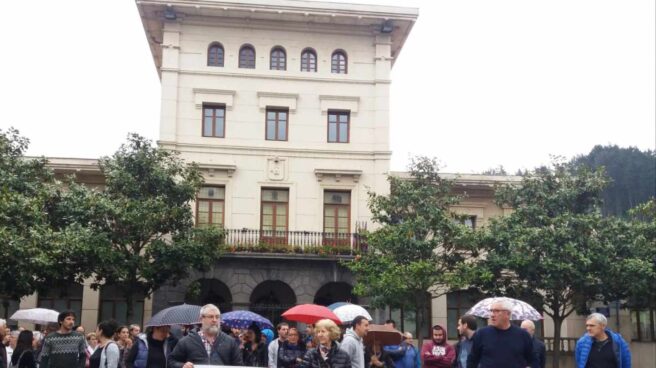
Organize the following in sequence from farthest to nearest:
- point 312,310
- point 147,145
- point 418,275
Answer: point 147,145
point 418,275
point 312,310

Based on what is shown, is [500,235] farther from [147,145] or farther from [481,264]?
[147,145]

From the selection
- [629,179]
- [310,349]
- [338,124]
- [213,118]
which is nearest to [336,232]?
[338,124]

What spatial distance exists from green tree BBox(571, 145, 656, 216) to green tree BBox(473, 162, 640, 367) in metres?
45.3

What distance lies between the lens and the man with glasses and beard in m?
9.16

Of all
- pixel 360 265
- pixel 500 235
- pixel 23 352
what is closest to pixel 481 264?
pixel 500 235

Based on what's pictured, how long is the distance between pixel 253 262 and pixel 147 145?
5922 millimetres

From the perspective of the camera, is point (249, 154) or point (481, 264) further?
point (249, 154)

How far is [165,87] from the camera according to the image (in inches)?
1230

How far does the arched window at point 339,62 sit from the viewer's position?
32.6 metres

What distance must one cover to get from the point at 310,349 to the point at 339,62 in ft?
75.8

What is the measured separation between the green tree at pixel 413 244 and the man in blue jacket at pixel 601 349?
14598mm

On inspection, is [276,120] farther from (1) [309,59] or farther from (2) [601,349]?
(2) [601,349]

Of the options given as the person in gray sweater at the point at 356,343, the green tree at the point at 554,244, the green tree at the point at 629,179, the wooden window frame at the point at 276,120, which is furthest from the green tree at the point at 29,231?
the green tree at the point at 629,179

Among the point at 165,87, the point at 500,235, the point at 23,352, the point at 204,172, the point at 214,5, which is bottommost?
the point at 23,352
